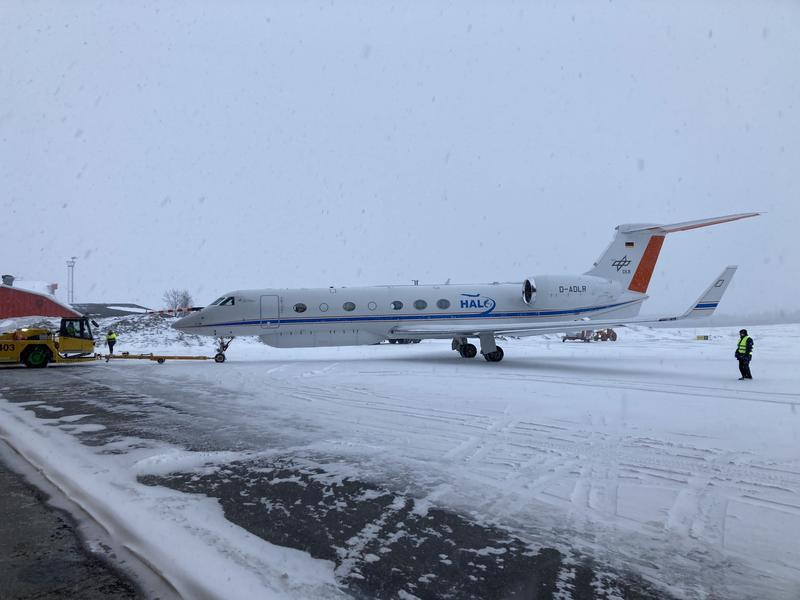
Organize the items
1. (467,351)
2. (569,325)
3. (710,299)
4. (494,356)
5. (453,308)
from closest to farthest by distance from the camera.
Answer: (710,299) → (569,325) → (494,356) → (453,308) → (467,351)

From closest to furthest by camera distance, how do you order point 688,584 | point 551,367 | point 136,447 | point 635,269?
point 688,584, point 136,447, point 551,367, point 635,269

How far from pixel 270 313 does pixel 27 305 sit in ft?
103

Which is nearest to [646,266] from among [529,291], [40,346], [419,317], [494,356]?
[529,291]

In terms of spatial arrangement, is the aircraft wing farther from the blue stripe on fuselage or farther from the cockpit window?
the cockpit window

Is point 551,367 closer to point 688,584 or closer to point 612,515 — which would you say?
point 612,515

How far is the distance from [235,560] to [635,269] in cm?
2022

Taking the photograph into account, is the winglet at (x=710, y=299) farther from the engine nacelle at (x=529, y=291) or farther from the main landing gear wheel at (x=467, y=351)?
the main landing gear wheel at (x=467, y=351)

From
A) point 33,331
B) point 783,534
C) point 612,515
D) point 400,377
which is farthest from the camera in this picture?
point 33,331

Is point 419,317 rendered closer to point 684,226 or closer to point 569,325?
point 569,325

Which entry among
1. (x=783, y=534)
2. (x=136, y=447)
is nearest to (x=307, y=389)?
(x=136, y=447)

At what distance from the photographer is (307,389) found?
34.8 feet

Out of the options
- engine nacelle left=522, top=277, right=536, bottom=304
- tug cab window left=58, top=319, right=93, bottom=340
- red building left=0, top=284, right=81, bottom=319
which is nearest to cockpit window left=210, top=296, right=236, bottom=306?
tug cab window left=58, top=319, right=93, bottom=340

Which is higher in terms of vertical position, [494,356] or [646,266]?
[646,266]

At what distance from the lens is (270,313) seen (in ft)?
58.6
